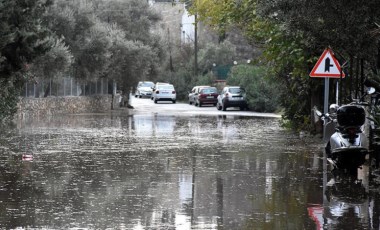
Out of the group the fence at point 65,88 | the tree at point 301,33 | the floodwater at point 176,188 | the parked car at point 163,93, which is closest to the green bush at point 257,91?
the fence at point 65,88

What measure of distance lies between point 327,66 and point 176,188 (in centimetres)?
737

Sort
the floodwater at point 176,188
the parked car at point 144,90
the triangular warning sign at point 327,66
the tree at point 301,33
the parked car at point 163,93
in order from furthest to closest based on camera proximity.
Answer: the parked car at point 144,90 → the parked car at point 163,93 → the triangular warning sign at point 327,66 → the tree at point 301,33 → the floodwater at point 176,188

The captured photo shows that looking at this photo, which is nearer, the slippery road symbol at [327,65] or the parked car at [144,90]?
the slippery road symbol at [327,65]

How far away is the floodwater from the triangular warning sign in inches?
70.5

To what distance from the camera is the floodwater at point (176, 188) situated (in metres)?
9.34

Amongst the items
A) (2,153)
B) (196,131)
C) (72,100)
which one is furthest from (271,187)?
(72,100)

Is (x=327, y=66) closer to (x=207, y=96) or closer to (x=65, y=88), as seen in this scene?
(x=65, y=88)

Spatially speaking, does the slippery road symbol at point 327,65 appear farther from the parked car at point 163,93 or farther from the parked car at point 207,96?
the parked car at point 163,93

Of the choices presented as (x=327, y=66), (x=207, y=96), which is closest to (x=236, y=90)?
(x=207, y=96)

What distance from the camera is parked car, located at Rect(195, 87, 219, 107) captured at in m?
61.1

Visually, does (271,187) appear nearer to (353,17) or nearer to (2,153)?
(353,17)

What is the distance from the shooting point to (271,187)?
40.4 feet

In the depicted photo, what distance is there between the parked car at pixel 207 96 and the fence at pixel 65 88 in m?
7.45

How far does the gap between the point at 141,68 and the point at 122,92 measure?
4.16m
